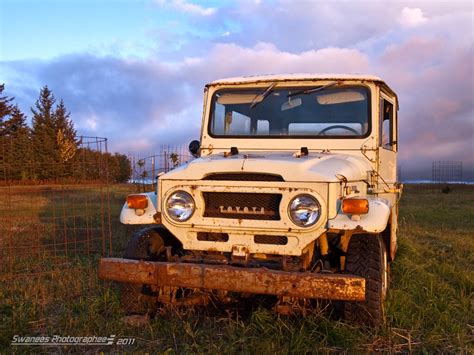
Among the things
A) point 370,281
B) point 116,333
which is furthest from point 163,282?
point 370,281

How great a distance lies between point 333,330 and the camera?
400cm

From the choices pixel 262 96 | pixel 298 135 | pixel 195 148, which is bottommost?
pixel 195 148

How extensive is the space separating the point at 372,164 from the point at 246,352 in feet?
8.08

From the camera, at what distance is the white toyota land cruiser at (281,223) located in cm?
387

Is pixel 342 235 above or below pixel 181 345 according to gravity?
above

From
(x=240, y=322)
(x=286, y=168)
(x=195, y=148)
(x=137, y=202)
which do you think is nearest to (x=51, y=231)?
(x=195, y=148)

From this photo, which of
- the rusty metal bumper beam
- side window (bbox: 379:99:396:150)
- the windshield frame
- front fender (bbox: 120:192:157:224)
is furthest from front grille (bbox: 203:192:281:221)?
side window (bbox: 379:99:396:150)

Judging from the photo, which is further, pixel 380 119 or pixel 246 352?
pixel 380 119

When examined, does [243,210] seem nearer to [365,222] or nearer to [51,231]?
[365,222]

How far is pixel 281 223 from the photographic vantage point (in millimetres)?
3984

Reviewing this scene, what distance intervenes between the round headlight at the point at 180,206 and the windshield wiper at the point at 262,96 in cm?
176

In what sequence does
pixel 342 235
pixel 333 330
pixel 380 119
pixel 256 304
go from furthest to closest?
pixel 380 119 → pixel 256 304 → pixel 342 235 → pixel 333 330

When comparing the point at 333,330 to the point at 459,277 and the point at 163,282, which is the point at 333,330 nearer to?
the point at 163,282

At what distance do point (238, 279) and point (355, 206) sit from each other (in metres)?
1.11
